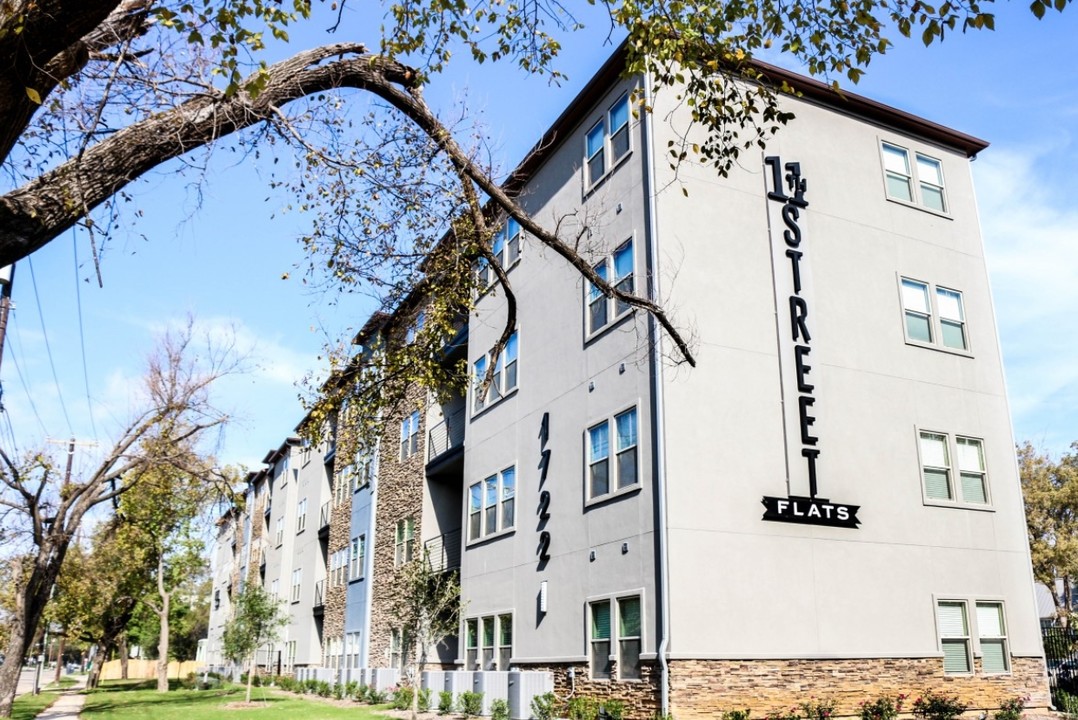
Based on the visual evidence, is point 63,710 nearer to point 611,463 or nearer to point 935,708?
point 611,463

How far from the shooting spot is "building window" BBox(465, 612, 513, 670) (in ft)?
74.4

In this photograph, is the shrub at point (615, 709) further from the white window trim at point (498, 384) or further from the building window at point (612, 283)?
the white window trim at point (498, 384)

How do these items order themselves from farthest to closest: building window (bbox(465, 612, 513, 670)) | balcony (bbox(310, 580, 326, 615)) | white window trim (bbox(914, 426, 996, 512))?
balcony (bbox(310, 580, 326, 615)) < building window (bbox(465, 612, 513, 670)) < white window trim (bbox(914, 426, 996, 512))

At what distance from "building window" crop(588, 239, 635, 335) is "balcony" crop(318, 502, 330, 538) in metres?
27.6

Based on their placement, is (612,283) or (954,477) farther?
(612,283)

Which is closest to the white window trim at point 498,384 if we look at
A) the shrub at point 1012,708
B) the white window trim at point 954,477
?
the white window trim at point 954,477

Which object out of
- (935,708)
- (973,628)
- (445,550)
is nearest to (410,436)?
(445,550)

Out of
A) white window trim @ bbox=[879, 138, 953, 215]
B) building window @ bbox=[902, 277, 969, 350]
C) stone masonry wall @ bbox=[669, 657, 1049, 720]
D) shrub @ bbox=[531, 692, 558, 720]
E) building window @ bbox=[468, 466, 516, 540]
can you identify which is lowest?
shrub @ bbox=[531, 692, 558, 720]

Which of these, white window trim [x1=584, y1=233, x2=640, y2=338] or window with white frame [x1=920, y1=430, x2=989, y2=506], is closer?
white window trim [x1=584, y1=233, x2=640, y2=338]

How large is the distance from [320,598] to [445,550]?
1776 centimetres

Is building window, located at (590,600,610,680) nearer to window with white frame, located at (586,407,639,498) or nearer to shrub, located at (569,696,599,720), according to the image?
shrub, located at (569,696,599,720)

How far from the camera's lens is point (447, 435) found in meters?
30.4

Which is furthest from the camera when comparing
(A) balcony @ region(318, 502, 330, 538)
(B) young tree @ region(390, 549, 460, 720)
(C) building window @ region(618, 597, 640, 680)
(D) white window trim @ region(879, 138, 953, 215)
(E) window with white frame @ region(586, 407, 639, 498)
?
(A) balcony @ region(318, 502, 330, 538)

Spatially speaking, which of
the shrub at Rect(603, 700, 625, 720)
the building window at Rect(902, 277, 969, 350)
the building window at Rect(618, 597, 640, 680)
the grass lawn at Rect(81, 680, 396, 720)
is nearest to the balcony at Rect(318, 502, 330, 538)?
the grass lawn at Rect(81, 680, 396, 720)
